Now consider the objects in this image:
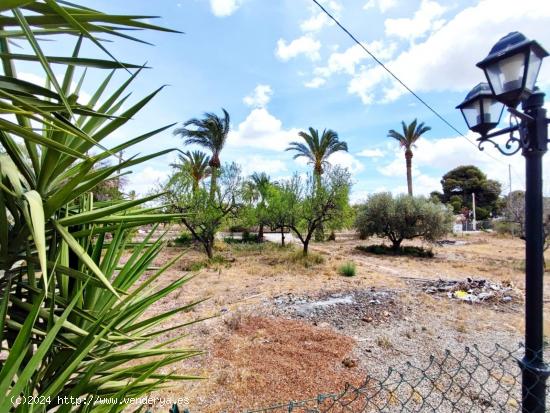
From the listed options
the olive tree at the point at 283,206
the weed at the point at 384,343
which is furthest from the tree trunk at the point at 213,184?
the weed at the point at 384,343

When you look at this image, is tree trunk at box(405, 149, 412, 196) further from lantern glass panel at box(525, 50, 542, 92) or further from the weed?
lantern glass panel at box(525, 50, 542, 92)

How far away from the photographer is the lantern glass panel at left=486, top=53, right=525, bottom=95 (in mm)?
1976

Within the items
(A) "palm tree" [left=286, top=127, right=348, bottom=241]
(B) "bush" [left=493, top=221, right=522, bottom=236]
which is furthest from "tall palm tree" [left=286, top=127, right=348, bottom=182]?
(B) "bush" [left=493, top=221, right=522, bottom=236]

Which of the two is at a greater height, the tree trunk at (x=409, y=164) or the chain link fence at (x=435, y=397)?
the tree trunk at (x=409, y=164)

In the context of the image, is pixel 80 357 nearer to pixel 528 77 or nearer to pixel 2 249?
pixel 2 249

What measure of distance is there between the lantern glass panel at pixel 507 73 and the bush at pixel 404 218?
15966 mm

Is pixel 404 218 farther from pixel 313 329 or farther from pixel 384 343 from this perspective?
pixel 384 343

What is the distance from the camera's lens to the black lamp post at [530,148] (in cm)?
192

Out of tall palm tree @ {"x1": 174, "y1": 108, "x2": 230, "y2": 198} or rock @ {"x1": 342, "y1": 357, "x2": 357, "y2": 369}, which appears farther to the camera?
tall palm tree @ {"x1": 174, "y1": 108, "x2": 230, "y2": 198}

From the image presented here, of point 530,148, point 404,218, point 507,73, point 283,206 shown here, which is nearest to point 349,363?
point 530,148

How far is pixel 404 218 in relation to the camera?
675 inches

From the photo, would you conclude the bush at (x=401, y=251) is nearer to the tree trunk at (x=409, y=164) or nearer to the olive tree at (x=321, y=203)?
the olive tree at (x=321, y=203)

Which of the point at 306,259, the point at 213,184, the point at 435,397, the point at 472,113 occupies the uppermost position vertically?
the point at 213,184

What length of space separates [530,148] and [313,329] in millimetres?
4168
